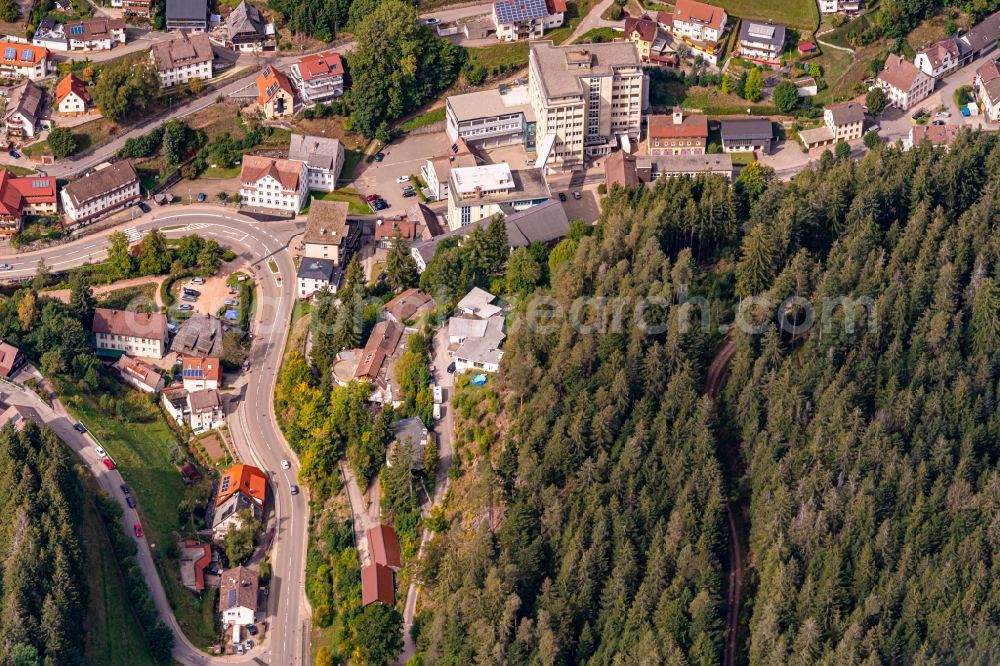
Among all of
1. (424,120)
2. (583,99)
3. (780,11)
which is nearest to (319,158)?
(424,120)

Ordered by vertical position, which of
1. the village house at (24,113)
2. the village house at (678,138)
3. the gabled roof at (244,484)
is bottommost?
the gabled roof at (244,484)

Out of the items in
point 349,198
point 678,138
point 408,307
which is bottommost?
point 408,307

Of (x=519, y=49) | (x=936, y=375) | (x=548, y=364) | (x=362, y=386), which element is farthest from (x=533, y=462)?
(x=519, y=49)

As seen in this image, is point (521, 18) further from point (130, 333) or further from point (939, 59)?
point (130, 333)

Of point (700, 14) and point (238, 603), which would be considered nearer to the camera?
point (238, 603)

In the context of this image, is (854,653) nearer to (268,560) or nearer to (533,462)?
(533,462)

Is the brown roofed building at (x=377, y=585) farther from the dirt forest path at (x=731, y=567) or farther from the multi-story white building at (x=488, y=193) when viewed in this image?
the multi-story white building at (x=488, y=193)

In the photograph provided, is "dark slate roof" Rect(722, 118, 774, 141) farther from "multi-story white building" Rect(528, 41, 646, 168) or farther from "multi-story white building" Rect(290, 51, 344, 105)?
"multi-story white building" Rect(290, 51, 344, 105)

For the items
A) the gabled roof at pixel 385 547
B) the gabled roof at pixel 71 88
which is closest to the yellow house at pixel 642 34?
the gabled roof at pixel 71 88
